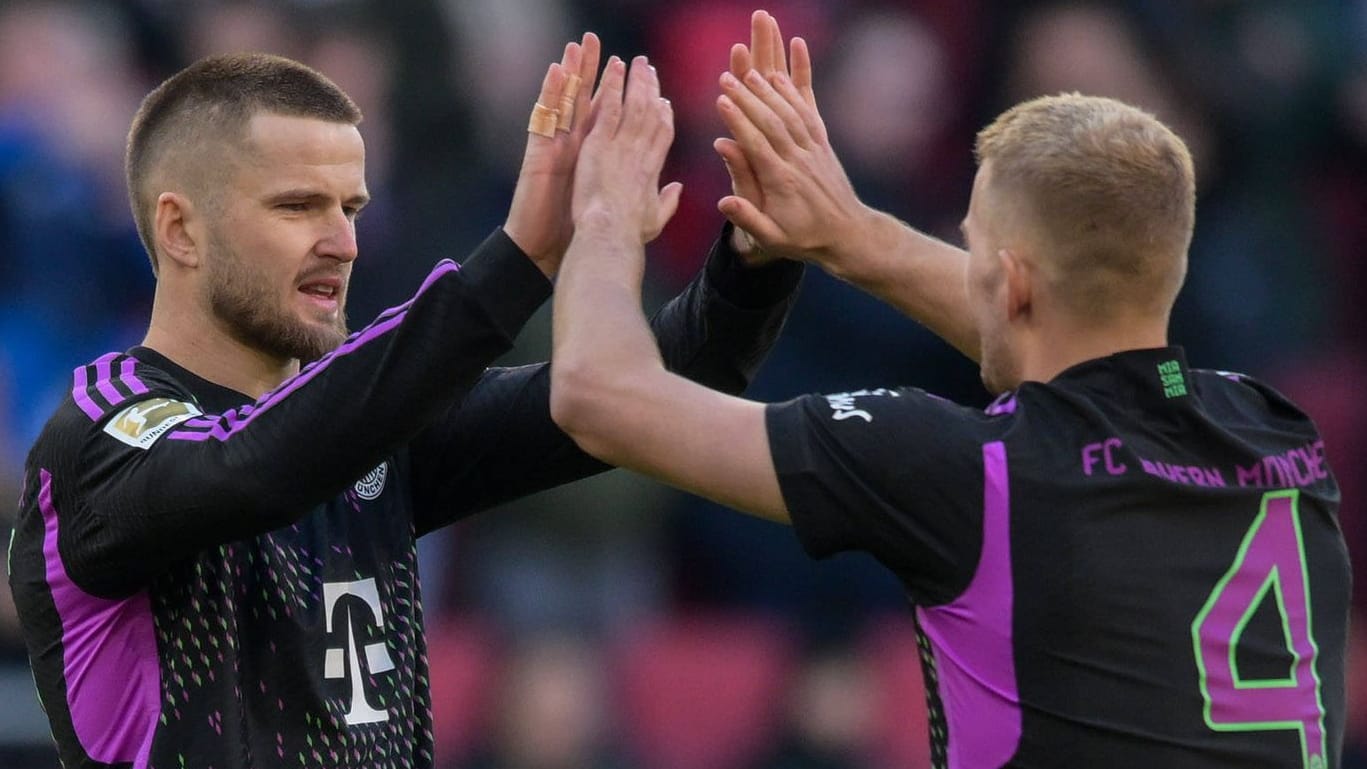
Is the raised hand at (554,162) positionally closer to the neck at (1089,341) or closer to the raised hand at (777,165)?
the raised hand at (777,165)

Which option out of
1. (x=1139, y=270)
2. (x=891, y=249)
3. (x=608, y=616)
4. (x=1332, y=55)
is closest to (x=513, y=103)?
(x=608, y=616)

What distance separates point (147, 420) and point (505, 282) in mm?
737

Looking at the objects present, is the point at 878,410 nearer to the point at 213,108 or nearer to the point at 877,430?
the point at 877,430

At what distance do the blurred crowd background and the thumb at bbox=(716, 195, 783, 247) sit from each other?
11.6ft

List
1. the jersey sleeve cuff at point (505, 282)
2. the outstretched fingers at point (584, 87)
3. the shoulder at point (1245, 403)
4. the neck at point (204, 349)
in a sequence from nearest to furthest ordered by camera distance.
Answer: the shoulder at point (1245, 403)
the jersey sleeve cuff at point (505, 282)
the outstretched fingers at point (584, 87)
the neck at point (204, 349)

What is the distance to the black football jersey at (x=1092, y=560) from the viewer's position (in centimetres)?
317

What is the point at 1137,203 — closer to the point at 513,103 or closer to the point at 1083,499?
the point at 1083,499

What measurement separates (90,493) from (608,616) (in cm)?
421

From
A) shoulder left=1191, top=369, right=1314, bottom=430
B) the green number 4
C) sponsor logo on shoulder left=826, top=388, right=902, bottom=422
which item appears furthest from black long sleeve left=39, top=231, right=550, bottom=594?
the green number 4

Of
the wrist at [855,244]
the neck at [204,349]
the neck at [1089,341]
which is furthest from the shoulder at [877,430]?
the neck at [204,349]

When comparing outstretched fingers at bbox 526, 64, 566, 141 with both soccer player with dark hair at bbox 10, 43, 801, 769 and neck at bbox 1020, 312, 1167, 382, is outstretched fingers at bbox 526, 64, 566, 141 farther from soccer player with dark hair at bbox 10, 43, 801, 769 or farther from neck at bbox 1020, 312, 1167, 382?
neck at bbox 1020, 312, 1167, 382

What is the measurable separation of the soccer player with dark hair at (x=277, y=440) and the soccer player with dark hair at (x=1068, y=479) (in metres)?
0.32

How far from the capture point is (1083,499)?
320cm

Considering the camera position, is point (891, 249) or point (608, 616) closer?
point (891, 249)
